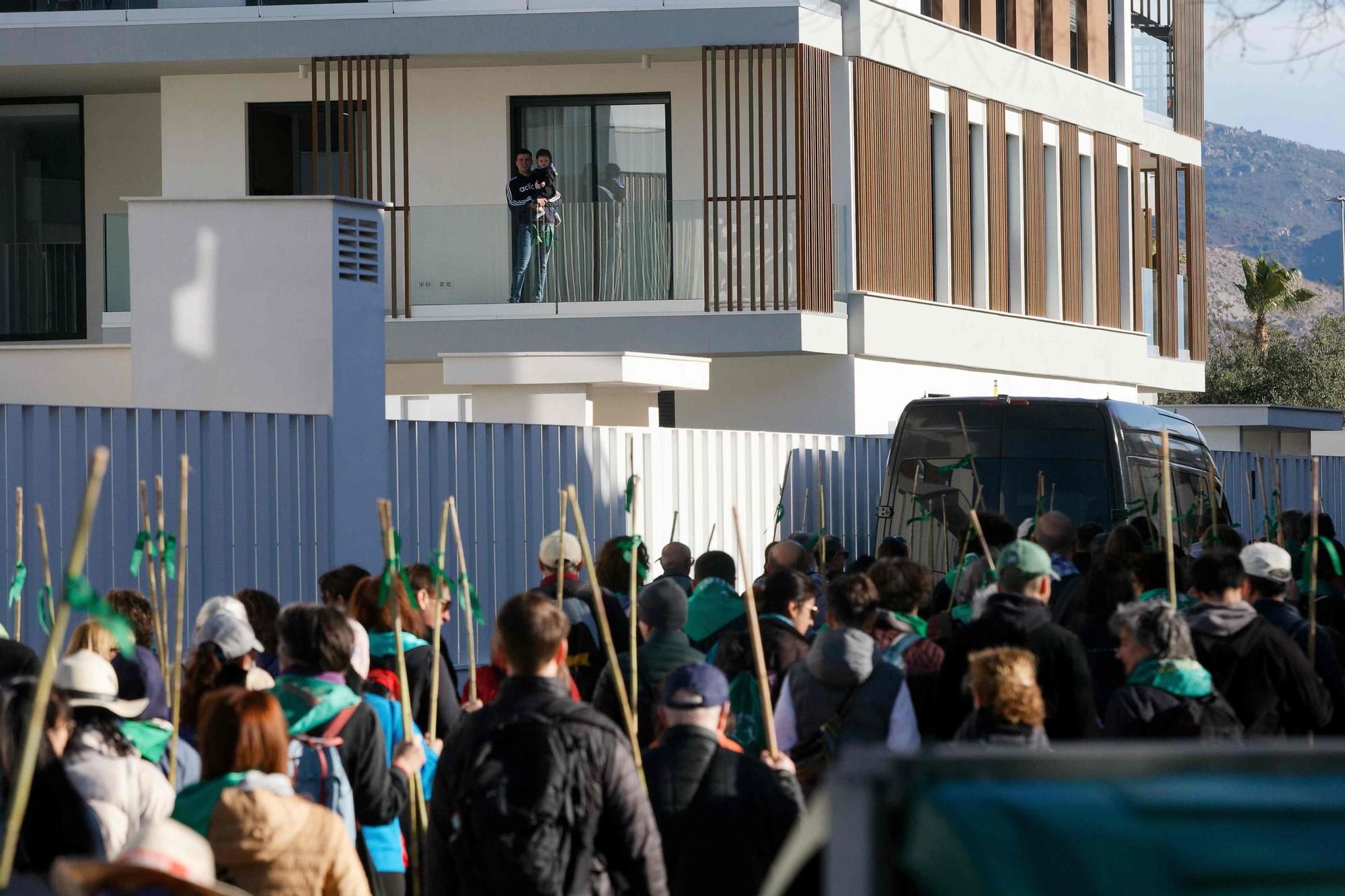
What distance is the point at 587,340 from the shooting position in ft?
84.2

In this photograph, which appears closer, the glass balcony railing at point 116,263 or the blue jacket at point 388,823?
the blue jacket at point 388,823

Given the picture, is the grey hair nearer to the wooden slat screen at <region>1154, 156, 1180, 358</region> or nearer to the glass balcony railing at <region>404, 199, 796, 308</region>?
the glass balcony railing at <region>404, 199, 796, 308</region>

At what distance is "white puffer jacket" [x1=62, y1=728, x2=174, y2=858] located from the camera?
202 inches

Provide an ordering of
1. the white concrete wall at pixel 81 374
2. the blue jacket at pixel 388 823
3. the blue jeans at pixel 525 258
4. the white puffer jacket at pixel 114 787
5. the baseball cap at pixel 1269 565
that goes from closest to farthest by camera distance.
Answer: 1. the white puffer jacket at pixel 114 787
2. the blue jacket at pixel 388 823
3. the baseball cap at pixel 1269 565
4. the white concrete wall at pixel 81 374
5. the blue jeans at pixel 525 258

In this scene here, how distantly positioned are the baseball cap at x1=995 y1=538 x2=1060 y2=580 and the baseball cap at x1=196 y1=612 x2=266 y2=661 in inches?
106

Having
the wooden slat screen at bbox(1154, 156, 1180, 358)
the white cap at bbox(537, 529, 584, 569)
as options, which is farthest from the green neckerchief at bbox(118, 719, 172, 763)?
the wooden slat screen at bbox(1154, 156, 1180, 358)

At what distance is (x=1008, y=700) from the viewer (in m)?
5.65

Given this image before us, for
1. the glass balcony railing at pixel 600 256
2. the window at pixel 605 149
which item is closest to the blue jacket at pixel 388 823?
the glass balcony railing at pixel 600 256

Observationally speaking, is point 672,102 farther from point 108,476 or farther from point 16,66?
point 108,476

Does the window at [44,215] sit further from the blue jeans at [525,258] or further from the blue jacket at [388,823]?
the blue jacket at [388,823]

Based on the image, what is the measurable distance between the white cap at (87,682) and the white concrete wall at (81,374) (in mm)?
13056

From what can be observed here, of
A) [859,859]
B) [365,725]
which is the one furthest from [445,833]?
[859,859]

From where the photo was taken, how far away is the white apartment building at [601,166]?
1011 inches

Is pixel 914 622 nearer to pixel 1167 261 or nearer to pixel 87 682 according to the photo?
pixel 87 682
